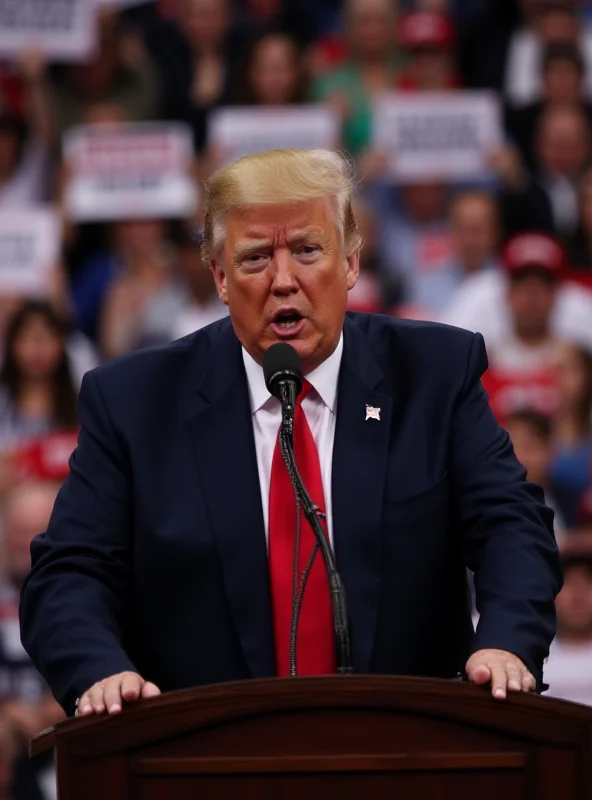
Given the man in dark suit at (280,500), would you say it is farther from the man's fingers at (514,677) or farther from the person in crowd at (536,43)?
the person in crowd at (536,43)

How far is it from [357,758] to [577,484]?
4.02 meters

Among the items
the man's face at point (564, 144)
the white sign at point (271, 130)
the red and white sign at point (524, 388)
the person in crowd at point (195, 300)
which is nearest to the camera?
the red and white sign at point (524, 388)

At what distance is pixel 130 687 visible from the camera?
83.6 inches

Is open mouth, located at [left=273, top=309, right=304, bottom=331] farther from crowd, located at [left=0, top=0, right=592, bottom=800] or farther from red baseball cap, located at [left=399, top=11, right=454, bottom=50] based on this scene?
red baseball cap, located at [left=399, top=11, right=454, bottom=50]

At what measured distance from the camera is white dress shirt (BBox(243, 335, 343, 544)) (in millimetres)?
2641

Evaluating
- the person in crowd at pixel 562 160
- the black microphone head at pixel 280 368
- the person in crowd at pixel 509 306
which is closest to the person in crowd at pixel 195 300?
the person in crowd at pixel 509 306

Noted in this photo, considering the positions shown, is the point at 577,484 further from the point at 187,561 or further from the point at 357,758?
the point at 357,758

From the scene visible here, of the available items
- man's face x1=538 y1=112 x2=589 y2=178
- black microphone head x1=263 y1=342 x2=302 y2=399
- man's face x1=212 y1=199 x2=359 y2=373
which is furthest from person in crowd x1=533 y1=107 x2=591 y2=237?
black microphone head x1=263 y1=342 x2=302 y2=399

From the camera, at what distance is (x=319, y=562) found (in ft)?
8.19

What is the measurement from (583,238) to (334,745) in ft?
16.2

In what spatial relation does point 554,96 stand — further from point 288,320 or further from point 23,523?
point 288,320

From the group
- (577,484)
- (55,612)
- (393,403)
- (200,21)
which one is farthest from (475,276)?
(55,612)

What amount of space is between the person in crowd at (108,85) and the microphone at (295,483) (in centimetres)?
509

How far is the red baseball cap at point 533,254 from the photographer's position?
250 inches
